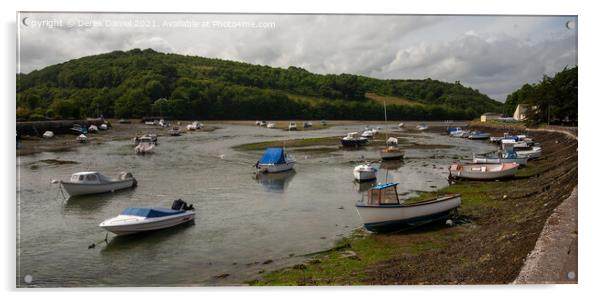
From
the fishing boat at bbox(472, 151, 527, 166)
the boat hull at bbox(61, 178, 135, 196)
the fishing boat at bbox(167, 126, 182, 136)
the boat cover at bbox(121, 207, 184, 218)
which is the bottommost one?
the boat cover at bbox(121, 207, 184, 218)

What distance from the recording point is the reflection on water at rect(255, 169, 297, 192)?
21536 millimetres

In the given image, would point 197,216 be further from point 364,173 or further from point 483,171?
point 483,171

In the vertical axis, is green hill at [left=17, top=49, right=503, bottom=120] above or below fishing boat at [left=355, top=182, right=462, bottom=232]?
above

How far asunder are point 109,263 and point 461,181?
52.0ft

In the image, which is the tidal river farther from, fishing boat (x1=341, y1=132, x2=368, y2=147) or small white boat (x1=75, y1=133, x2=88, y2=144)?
fishing boat (x1=341, y1=132, x2=368, y2=147)

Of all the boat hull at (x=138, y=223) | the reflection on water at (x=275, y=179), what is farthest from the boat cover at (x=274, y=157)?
the boat hull at (x=138, y=223)

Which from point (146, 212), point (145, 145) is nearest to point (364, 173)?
point (146, 212)

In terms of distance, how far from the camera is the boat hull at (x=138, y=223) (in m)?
13.5

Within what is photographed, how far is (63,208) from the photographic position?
17.0 meters

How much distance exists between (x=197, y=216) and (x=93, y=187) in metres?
5.86

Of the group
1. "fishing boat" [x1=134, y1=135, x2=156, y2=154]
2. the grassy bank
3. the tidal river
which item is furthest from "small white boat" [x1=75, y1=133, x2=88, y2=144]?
the grassy bank

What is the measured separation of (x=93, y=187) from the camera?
1906cm

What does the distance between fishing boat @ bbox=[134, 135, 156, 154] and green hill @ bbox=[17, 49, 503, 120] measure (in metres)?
5.98

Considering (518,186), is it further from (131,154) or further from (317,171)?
(131,154)
